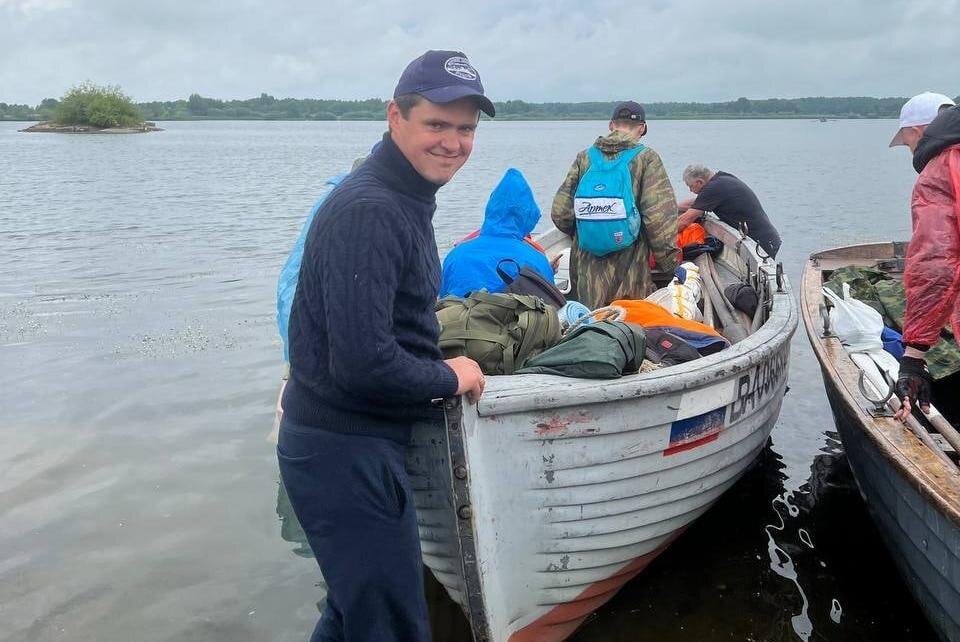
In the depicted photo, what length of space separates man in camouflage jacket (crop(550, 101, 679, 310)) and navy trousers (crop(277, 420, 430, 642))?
11.3ft

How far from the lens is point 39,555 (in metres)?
4.66

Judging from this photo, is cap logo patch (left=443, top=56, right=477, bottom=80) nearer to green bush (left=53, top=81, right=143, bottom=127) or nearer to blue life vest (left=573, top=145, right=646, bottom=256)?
blue life vest (left=573, top=145, right=646, bottom=256)

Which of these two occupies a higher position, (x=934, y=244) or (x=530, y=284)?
(x=934, y=244)

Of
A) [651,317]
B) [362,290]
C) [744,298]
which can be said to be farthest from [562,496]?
[744,298]

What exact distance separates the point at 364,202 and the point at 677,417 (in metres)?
1.97

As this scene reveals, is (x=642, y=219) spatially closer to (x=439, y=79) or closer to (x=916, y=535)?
(x=916, y=535)

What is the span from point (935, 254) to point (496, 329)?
6.01 ft

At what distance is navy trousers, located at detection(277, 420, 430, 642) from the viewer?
2.40 m

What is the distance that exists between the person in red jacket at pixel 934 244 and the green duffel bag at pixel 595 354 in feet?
3.74

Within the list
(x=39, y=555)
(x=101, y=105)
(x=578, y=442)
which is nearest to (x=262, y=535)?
(x=39, y=555)

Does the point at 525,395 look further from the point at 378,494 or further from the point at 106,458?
the point at 106,458

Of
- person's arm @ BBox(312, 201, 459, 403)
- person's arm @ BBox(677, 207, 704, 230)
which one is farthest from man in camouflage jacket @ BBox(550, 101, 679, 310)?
person's arm @ BBox(312, 201, 459, 403)

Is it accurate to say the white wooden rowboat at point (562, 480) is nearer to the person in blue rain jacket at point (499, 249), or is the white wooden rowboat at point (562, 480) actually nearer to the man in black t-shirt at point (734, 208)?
the person in blue rain jacket at point (499, 249)

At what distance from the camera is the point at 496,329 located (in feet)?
12.1
